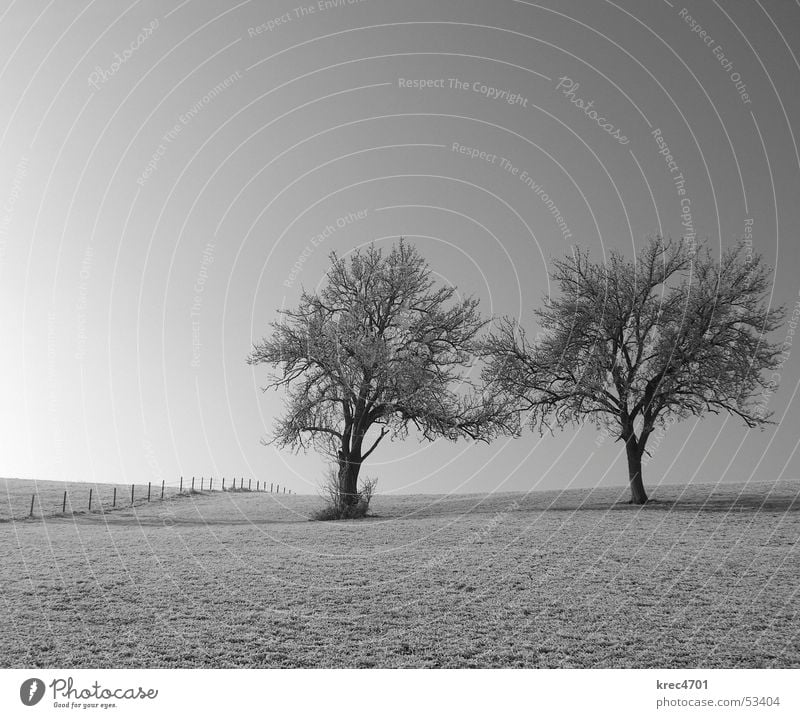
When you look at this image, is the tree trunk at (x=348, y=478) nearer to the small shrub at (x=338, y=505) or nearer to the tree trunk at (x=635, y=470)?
the small shrub at (x=338, y=505)

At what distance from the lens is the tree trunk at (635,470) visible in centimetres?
3256

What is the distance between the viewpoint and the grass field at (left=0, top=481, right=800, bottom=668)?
1099 cm

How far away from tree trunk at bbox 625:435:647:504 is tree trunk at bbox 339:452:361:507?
13.7m

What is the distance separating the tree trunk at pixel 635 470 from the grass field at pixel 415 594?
508 centimetres

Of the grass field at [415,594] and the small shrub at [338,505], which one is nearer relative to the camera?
the grass field at [415,594]

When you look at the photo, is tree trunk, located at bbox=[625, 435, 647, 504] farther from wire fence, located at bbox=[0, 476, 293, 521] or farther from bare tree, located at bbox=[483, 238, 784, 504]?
wire fence, located at bbox=[0, 476, 293, 521]

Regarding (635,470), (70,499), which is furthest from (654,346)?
(70,499)

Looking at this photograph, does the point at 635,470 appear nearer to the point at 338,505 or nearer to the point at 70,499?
the point at 338,505

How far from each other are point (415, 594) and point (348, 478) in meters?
19.3

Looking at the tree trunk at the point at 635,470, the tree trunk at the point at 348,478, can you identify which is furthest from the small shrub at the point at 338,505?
the tree trunk at the point at 635,470

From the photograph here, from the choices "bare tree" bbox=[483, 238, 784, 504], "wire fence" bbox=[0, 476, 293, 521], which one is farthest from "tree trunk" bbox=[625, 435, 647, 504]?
"wire fence" bbox=[0, 476, 293, 521]

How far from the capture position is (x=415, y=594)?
47.5ft
